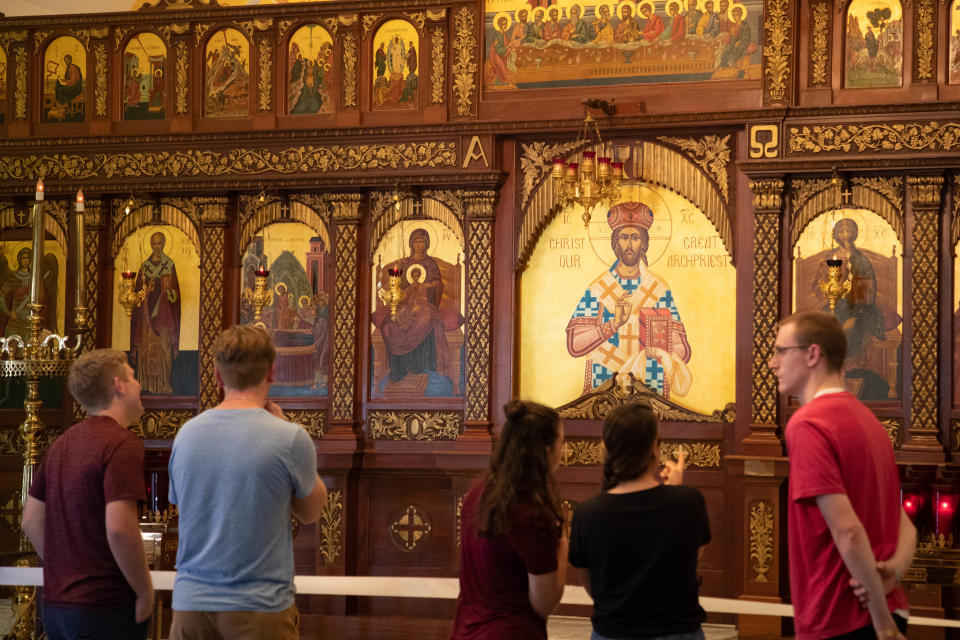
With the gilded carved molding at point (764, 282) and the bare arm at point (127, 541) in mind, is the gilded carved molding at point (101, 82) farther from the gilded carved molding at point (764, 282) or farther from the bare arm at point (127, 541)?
the bare arm at point (127, 541)

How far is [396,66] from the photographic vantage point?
35.8 ft

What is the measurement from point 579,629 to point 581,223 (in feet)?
11.4

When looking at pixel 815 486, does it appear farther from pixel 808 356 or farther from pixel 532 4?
pixel 532 4

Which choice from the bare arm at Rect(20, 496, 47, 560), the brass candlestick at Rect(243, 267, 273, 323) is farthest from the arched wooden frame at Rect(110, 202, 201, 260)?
the bare arm at Rect(20, 496, 47, 560)

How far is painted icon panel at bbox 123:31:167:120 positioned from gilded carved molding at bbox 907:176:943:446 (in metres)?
6.80

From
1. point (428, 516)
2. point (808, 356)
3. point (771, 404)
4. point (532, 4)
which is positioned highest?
point (532, 4)

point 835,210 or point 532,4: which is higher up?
point 532,4

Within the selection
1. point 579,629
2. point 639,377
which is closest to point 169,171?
point 639,377

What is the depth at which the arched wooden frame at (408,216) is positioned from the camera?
10875 mm

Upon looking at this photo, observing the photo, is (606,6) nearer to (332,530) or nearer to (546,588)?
(332,530)

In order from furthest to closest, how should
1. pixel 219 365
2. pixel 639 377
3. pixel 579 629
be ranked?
pixel 639 377 → pixel 579 629 → pixel 219 365

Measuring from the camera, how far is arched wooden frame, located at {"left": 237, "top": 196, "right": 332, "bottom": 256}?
11156 millimetres

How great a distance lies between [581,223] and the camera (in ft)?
35.1

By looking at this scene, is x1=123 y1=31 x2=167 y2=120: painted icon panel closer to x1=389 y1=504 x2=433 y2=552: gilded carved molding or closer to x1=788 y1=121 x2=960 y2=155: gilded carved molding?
x1=389 y1=504 x2=433 y2=552: gilded carved molding
